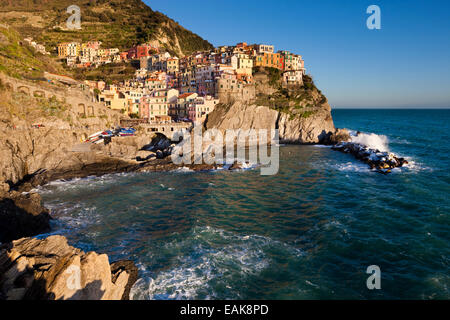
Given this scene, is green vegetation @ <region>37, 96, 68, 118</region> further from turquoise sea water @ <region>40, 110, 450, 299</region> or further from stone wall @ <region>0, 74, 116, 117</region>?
turquoise sea water @ <region>40, 110, 450, 299</region>

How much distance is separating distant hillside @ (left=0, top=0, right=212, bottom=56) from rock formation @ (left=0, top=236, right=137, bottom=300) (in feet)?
479

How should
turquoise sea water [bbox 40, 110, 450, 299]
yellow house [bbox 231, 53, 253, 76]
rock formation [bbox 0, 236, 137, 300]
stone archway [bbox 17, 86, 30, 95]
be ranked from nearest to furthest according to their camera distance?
rock formation [bbox 0, 236, 137, 300] < turquoise sea water [bbox 40, 110, 450, 299] < stone archway [bbox 17, 86, 30, 95] < yellow house [bbox 231, 53, 253, 76]

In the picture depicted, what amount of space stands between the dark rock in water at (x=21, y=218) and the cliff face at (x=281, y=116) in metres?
46.7

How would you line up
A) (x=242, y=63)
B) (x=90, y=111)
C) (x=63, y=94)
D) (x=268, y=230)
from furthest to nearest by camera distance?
1. (x=242, y=63)
2. (x=90, y=111)
3. (x=63, y=94)
4. (x=268, y=230)

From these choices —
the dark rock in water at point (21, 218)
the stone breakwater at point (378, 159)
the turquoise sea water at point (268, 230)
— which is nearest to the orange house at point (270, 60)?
the stone breakwater at point (378, 159)

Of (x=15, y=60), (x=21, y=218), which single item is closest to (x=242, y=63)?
(x=15, y=60)

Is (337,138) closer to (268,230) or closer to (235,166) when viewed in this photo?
(235,166)

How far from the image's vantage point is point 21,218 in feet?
83.2

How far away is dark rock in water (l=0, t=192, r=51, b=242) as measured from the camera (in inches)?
955

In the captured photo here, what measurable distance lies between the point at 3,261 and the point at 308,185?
33956 millimetres

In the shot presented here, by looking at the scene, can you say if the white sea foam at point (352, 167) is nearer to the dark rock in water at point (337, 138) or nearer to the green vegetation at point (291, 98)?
the dark rock in water at point (337, 138)

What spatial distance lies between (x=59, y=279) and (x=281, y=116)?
234 ft

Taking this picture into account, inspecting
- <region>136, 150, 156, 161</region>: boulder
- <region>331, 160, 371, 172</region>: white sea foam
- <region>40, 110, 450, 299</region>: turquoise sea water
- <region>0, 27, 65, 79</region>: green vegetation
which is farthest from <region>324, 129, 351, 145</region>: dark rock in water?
<region>0, 27, 65, 79</region>: green vegetation

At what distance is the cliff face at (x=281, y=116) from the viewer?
70.8 meters
